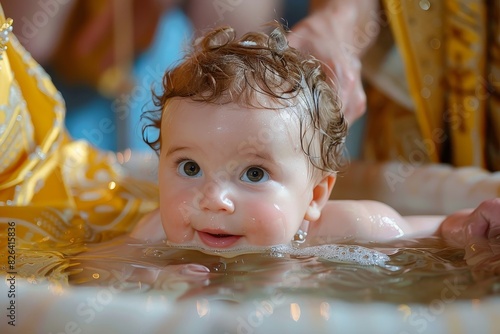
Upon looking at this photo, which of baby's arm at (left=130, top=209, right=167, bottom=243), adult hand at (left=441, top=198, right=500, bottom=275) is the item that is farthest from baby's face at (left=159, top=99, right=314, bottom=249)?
adult hand at (left=441, top=198, right=500, bottom=275)

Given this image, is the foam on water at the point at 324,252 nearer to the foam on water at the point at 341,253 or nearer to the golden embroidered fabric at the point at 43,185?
the foam on water at the point at 341,253

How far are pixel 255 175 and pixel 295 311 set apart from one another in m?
0.32

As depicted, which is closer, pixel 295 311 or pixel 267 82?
pixel 295 311

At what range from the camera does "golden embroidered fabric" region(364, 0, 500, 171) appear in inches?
59.3

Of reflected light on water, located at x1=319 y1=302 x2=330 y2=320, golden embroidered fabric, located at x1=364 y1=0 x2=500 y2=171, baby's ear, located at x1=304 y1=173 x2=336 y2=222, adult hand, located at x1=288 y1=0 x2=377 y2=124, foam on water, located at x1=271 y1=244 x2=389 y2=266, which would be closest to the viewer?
reflected light on water, located at x1=319 y1=302 x2=330 y2=320

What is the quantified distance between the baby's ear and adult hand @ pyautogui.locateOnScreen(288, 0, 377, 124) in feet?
0.54

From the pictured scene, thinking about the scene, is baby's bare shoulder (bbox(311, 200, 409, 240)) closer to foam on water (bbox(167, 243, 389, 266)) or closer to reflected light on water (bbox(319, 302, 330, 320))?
foam on water (bbox(167, 243, 389, 266))

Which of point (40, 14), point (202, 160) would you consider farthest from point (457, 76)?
point (40, 14)

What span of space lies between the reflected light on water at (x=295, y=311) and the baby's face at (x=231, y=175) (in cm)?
26

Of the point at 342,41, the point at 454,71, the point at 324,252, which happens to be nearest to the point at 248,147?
the point at 324,252

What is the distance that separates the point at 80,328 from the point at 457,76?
117 centimetres

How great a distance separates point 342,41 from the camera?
139 centimetres

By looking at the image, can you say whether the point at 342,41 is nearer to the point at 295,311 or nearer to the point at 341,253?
the point at 341,253

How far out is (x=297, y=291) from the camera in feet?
2.10
